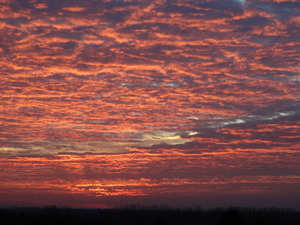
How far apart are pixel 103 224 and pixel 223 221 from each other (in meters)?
37.4

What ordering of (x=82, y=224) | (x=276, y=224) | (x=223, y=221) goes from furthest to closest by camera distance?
(x=276, y=224)
(x=82, y=224)
(x=223, y=221)

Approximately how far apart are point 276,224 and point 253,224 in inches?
233

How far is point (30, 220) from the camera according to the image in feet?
349

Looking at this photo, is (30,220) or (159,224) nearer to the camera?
(159,224)

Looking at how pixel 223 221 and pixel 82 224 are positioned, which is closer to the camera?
pixel 223 221

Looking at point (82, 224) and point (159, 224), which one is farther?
point (82, 224)

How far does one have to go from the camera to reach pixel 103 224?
338ft

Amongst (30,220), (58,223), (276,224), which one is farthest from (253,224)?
(30,220)

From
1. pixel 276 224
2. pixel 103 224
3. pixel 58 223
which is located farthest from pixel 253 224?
pixel 58 223

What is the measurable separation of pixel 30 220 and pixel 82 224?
58.7ft

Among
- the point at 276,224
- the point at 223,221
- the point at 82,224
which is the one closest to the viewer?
the point at 223,221

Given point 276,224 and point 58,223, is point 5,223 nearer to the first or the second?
point 58,223

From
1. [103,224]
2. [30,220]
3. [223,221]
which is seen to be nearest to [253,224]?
[223,221]

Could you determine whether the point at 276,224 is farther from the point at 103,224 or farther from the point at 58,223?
the point at 58,223
